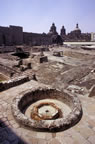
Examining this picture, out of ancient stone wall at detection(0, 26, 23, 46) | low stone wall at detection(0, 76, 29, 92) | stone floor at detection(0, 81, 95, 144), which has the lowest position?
stone floor at detection(0, 81, 95, 144)

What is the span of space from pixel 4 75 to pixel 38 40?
3002cm

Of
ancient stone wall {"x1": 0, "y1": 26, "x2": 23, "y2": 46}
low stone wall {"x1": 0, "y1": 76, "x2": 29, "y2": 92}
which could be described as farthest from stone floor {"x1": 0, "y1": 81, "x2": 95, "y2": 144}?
ancient stone wall {"x1": 0, "y1": 26, "x2": 23, "y2": 46}

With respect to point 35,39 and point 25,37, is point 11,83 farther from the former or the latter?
point 35,39

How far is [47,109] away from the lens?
12.6 ft

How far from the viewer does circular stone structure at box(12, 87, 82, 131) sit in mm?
2676

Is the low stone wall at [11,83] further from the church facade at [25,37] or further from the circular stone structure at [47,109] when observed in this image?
the church facade at [25,37]

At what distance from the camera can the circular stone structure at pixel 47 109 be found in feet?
8.78

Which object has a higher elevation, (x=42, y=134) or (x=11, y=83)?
(x=11, y=83)

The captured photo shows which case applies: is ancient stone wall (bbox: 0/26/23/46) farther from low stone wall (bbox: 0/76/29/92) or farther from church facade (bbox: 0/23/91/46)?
low stone wall (bbox: 0/76/29/92)

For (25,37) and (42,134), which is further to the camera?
(25,37)

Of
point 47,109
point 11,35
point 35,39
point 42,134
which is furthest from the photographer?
point 35,39

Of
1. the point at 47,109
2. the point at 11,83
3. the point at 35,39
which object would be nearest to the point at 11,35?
the point at 35,39

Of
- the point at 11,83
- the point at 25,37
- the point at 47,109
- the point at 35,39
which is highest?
the point at 25,37

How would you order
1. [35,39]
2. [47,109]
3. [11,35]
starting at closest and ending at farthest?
1. [47,109]
2. [11,35]
3. [35,39]
